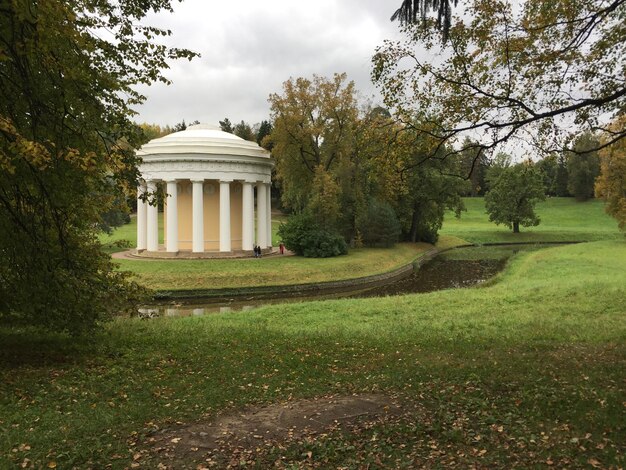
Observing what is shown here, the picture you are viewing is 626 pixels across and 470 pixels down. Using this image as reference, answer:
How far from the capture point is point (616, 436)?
5367 millimetres

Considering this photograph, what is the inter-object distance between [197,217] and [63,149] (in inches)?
1041

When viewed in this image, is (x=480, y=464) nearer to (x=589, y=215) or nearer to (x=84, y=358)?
(x=84, y=358)

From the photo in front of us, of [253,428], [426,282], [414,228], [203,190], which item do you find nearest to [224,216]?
[203,190]

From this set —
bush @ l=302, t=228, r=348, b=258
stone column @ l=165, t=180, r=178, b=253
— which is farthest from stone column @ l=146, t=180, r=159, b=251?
bush @ l=302, t=228, r=348, b=258

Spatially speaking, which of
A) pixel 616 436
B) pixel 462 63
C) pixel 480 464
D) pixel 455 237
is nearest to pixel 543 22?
pixel 462 63

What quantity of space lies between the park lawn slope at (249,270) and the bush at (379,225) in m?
4.99

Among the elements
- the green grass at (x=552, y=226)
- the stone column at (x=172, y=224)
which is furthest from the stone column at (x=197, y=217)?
the green grass at (x=552, y=226)

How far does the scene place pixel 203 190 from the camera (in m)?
35.1

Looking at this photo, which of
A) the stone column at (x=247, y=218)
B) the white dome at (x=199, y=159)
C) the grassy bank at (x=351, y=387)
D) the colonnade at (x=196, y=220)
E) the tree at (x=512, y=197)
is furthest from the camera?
the tree at (x=512, y=197)

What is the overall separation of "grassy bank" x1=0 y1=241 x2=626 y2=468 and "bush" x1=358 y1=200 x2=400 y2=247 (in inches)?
993

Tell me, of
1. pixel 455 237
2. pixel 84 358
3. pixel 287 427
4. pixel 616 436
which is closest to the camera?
pixel 616 436

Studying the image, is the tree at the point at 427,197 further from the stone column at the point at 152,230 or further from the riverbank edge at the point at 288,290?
the stone column at the point at 152,230

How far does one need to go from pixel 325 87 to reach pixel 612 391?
3031 centimetres

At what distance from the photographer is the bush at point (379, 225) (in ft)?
129
